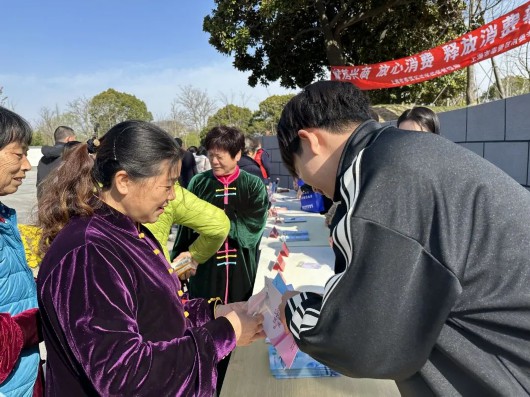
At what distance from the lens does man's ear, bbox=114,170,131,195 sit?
1.07 meters

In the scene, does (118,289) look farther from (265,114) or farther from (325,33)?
(265,114)

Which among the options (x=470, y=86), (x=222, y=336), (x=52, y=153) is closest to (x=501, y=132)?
(x=222, y=336)

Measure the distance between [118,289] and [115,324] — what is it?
0.26 feet

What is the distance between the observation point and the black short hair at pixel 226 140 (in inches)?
106

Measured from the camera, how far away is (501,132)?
11.8ft

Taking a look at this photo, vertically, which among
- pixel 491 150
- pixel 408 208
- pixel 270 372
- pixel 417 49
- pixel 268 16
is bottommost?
pixel 270 372

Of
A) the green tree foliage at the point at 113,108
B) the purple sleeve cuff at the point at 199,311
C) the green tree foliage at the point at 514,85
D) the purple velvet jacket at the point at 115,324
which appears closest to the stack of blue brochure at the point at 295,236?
the purple sleeve cuff at the point at 199,311

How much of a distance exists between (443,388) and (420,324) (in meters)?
0.18

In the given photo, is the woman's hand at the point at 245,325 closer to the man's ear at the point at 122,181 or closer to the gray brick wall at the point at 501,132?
the man's ear at the point at 122,181

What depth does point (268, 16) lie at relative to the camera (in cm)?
869

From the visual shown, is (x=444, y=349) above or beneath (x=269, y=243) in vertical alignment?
above

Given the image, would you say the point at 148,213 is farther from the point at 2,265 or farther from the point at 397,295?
the point at 397,295

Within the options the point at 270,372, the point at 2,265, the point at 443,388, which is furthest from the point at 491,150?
the point at 2,265

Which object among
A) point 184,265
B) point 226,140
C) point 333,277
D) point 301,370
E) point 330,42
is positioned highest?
point 330,42
